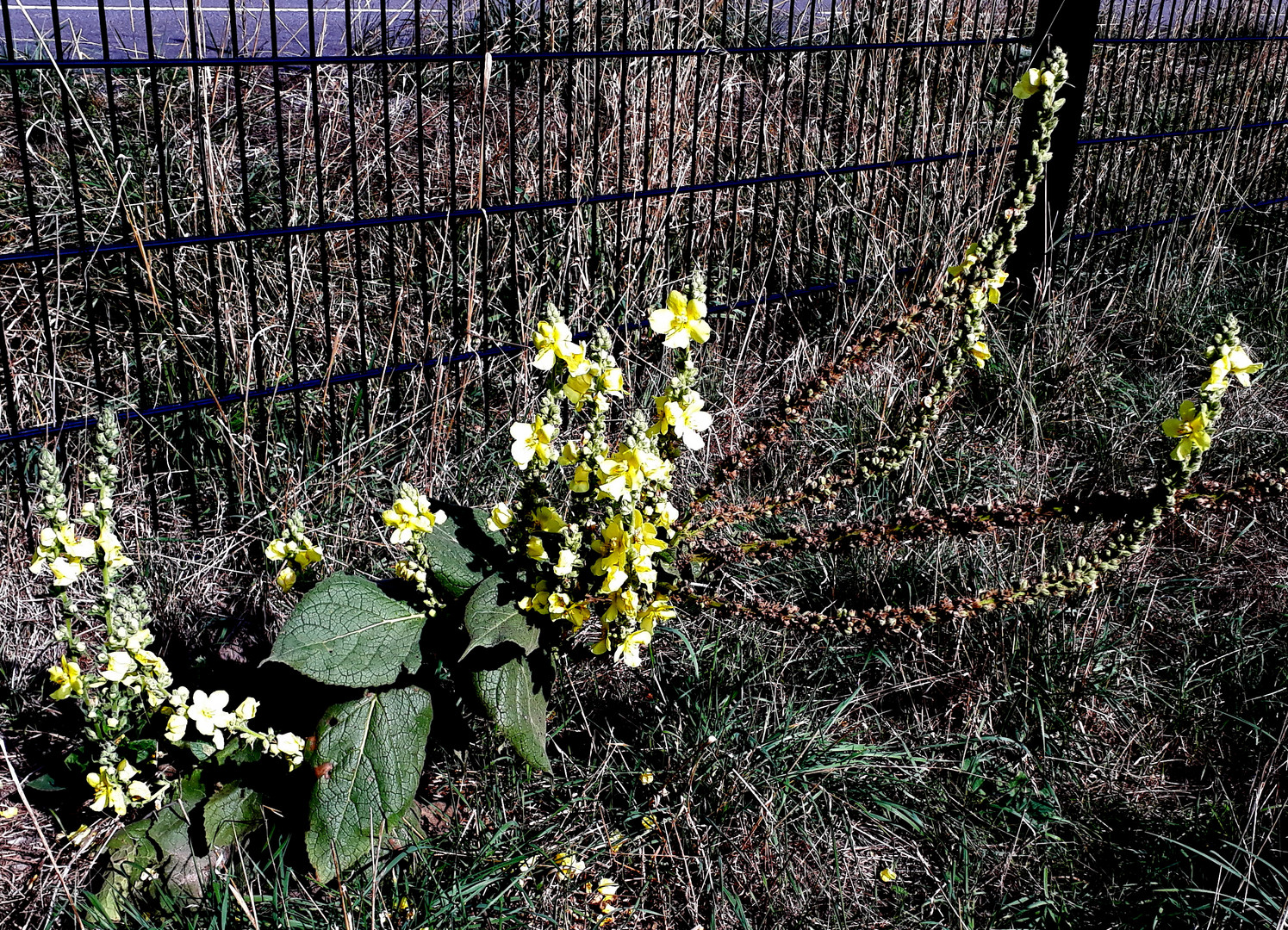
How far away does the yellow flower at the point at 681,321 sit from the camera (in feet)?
5.54

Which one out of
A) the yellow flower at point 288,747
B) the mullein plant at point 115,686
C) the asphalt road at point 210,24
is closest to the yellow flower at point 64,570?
the mullein plant at point 115,686

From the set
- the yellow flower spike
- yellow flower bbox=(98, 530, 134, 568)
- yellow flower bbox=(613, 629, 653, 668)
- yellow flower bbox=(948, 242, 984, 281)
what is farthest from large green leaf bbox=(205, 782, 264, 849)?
the yellow flower spike

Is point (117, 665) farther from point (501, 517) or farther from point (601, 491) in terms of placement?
point (601, 491)

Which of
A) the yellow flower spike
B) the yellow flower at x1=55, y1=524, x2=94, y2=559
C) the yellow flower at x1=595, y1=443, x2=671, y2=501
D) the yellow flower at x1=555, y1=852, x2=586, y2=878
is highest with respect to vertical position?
the yellow flower spike

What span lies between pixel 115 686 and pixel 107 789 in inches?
7.1

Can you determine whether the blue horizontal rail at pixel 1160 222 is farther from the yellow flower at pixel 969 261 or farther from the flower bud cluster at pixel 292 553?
the flower bud cluster at pixel 292 553

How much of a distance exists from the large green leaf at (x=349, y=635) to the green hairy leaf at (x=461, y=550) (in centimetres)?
9

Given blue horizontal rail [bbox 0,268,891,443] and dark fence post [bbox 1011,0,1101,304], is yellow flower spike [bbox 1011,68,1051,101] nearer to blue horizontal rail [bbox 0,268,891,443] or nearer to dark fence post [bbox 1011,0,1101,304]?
blue horizontal rail [bbox 0,268,891,443]

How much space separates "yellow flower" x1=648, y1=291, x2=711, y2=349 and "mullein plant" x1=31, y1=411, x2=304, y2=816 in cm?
84

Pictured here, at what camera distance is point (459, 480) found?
2744mm

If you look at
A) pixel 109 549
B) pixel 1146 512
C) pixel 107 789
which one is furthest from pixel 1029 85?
pixel 107 789

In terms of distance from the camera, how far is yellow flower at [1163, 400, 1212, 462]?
5.87ft

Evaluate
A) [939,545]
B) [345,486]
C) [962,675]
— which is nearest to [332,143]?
[345,486]

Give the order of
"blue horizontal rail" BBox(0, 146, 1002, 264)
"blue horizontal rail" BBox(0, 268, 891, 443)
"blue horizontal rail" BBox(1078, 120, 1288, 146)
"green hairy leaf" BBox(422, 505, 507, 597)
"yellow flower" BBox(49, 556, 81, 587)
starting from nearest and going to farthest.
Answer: "yellow flower" BBox(49, 556, 81, 587)
"green hairy leaf" BBox(422, 505, 507, 597)
"blue horizontal rail" BBox(0, 146, 1002, 264)
"blue horizontal rail" BBox(0, 268, 891, 443)
"blue horizontal rail" BBox(1078, 120, 1288, 146)
